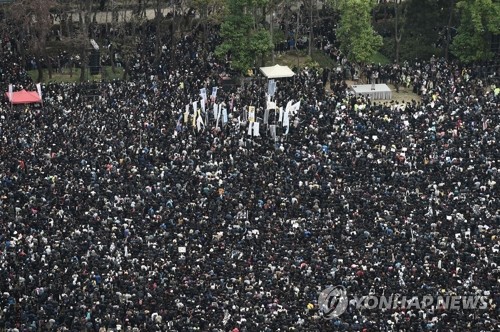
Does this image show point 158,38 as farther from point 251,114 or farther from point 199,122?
point 251,114

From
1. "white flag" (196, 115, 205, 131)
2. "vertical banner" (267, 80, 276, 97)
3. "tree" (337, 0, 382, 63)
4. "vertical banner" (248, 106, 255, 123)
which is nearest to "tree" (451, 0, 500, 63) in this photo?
"tree" (337, 0, 382, 63)

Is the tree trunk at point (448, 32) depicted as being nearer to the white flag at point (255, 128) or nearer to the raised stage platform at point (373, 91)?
the raised stage platform at point (373, 91)

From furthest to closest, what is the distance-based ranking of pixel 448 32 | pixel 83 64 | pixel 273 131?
1. pixel 448 32
2. pixel 83 64
3. pixel 273 131

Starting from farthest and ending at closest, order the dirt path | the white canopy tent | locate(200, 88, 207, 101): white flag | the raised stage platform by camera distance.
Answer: the dirt path → the white canopy tent → the raised stage platform → locate(200, 88, 207, 101): white flag

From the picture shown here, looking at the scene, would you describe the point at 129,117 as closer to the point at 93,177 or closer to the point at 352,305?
the point at 93,177

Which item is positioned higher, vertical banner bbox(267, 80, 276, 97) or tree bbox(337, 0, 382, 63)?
tree bbox(337, 0, 382, 63)

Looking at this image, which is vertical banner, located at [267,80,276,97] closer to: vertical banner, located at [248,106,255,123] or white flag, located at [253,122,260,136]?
vertical banner, located at [248,106,255,123]

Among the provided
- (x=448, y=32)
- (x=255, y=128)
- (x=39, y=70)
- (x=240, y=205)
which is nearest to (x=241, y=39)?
(x=255, y=128)
